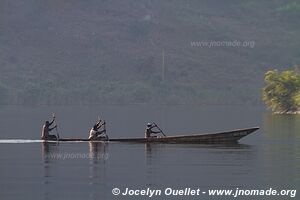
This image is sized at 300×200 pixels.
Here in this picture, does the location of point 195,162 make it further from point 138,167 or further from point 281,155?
point 281,155

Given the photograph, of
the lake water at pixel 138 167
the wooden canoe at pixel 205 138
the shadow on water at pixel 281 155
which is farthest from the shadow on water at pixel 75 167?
the shadow on water at pixel 281 155

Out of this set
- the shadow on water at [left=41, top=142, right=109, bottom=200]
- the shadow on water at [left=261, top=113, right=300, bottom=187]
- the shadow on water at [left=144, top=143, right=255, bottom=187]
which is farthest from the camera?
the shadow on water at [left=144, top=143, right=255, bottom=187]

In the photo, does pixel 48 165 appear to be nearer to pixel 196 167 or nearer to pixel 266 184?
pixel 196 167

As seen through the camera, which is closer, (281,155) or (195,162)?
(195,162)

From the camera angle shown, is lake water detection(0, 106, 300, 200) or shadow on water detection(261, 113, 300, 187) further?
shadow on water detection(261, 113, 300, 187)

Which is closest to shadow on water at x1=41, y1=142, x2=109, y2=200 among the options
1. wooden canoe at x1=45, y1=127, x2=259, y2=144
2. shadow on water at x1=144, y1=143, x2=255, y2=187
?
shadow on water at x1=144, y1=143, x2=255, y2=187

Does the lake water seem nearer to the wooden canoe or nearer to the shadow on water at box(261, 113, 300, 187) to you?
the shadow on water at box(261, 113, 300, 187)

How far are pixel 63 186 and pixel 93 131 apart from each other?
100ft

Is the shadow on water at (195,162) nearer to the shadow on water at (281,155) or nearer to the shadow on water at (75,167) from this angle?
the shadow on water at (281,155)

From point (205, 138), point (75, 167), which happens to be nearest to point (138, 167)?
point (75, 167)

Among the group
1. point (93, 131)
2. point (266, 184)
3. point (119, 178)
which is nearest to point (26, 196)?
point (119, 178)

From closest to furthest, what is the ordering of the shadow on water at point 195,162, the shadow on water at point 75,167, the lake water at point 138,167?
the shadow on water at point 75,167
the lake water at point 138,167
the shadow on water at point 195,162

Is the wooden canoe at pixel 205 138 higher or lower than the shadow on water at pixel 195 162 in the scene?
higher

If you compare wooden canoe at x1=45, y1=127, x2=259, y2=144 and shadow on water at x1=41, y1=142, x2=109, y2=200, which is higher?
wooden canoe at x1=45, y1=127, x2=259, y2=144
